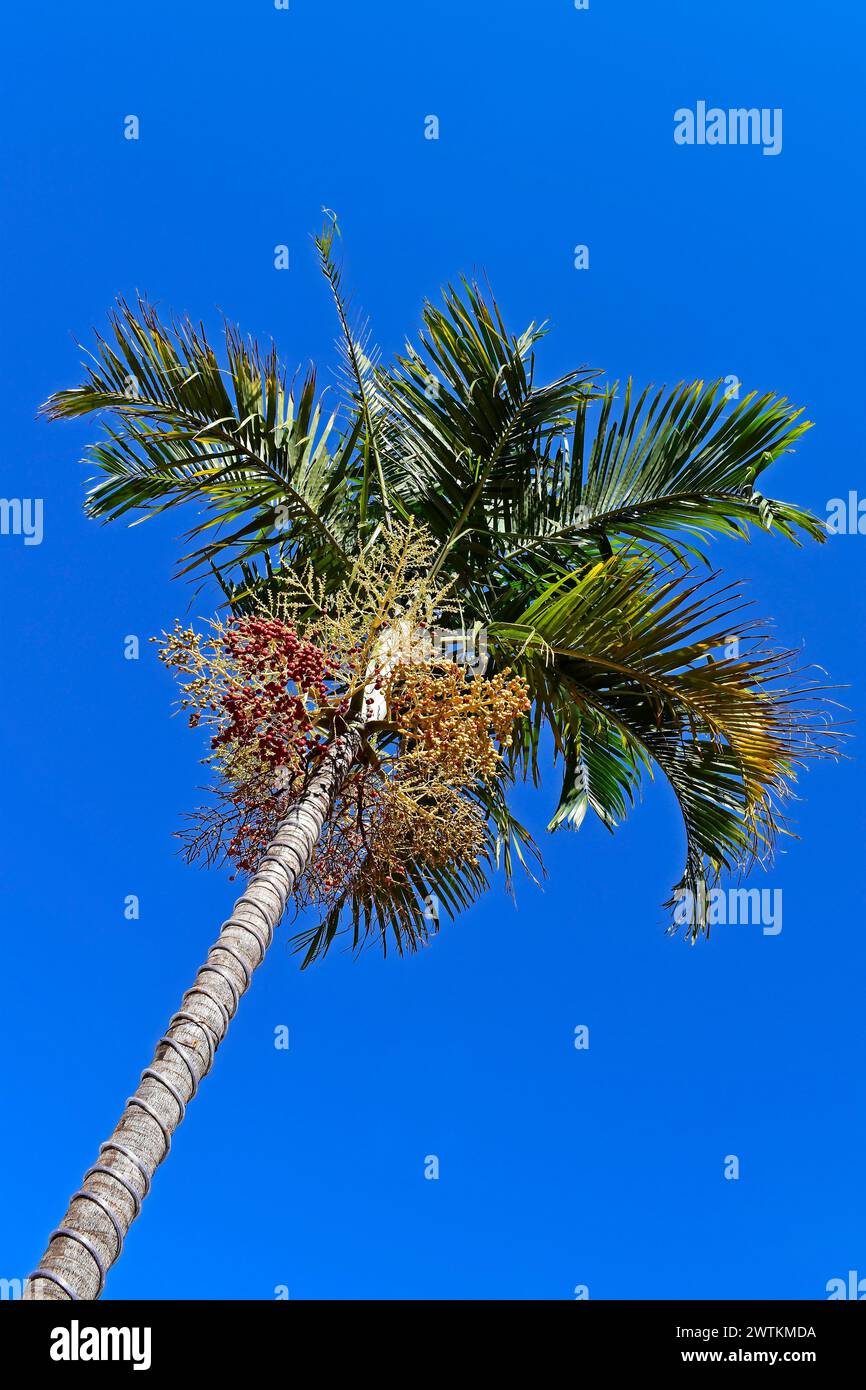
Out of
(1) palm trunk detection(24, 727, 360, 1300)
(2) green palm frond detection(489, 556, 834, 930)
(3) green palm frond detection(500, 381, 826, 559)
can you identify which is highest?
(3) green palm frond detection(500, 381, 826, 559)

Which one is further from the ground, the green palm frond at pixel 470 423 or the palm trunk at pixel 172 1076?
the green palm frond at pixel 470 423

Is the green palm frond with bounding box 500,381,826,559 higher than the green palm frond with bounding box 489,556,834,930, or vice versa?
the green palm frond with bounding box 500,381,826,559

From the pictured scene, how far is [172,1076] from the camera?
3041 millimetres

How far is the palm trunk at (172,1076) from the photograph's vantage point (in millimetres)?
2514

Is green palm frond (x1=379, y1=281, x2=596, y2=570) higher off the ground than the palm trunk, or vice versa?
green palm frond (x1=379, y1=281, x2=596, y2=570)

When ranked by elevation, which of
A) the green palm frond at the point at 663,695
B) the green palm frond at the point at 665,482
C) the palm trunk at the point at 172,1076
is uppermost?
the green palm frond at the point at 665,482

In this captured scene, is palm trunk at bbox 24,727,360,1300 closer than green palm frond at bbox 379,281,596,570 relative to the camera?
Yes

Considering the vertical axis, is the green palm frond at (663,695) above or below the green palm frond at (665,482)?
below

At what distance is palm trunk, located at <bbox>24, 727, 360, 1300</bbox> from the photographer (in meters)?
2.51

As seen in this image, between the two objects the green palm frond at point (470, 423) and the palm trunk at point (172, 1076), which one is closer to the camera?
the palm trunk at point (172, 1076)

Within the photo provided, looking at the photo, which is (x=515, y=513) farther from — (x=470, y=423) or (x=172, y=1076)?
(x=172, y=1076)
